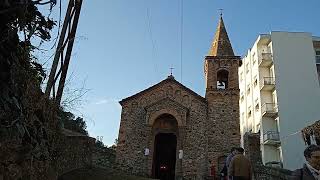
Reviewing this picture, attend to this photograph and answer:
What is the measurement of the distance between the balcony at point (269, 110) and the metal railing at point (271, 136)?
5.86 feet

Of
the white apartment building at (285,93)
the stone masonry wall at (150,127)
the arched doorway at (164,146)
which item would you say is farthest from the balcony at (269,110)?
the stone masonry wall at (150,127)

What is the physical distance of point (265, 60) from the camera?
1471 inches

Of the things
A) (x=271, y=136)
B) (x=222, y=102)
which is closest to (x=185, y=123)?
(x=222, y=102)

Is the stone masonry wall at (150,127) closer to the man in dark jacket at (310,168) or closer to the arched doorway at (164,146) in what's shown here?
the arched doorway at (164,146)

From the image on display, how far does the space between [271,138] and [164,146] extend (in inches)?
449

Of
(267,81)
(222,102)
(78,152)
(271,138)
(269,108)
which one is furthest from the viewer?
(267,81)

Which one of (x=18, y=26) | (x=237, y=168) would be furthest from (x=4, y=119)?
(x=237, y=168)

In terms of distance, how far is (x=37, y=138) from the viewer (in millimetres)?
5457

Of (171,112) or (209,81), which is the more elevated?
(209,81)

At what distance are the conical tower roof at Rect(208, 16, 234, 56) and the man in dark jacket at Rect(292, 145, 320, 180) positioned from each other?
2428 cm

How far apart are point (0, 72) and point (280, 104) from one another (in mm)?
33160

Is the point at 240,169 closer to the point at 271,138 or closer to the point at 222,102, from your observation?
the point at 222,102

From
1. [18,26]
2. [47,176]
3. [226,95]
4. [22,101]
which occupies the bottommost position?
[47,176]

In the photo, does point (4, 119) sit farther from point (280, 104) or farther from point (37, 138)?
point (280, 104)
